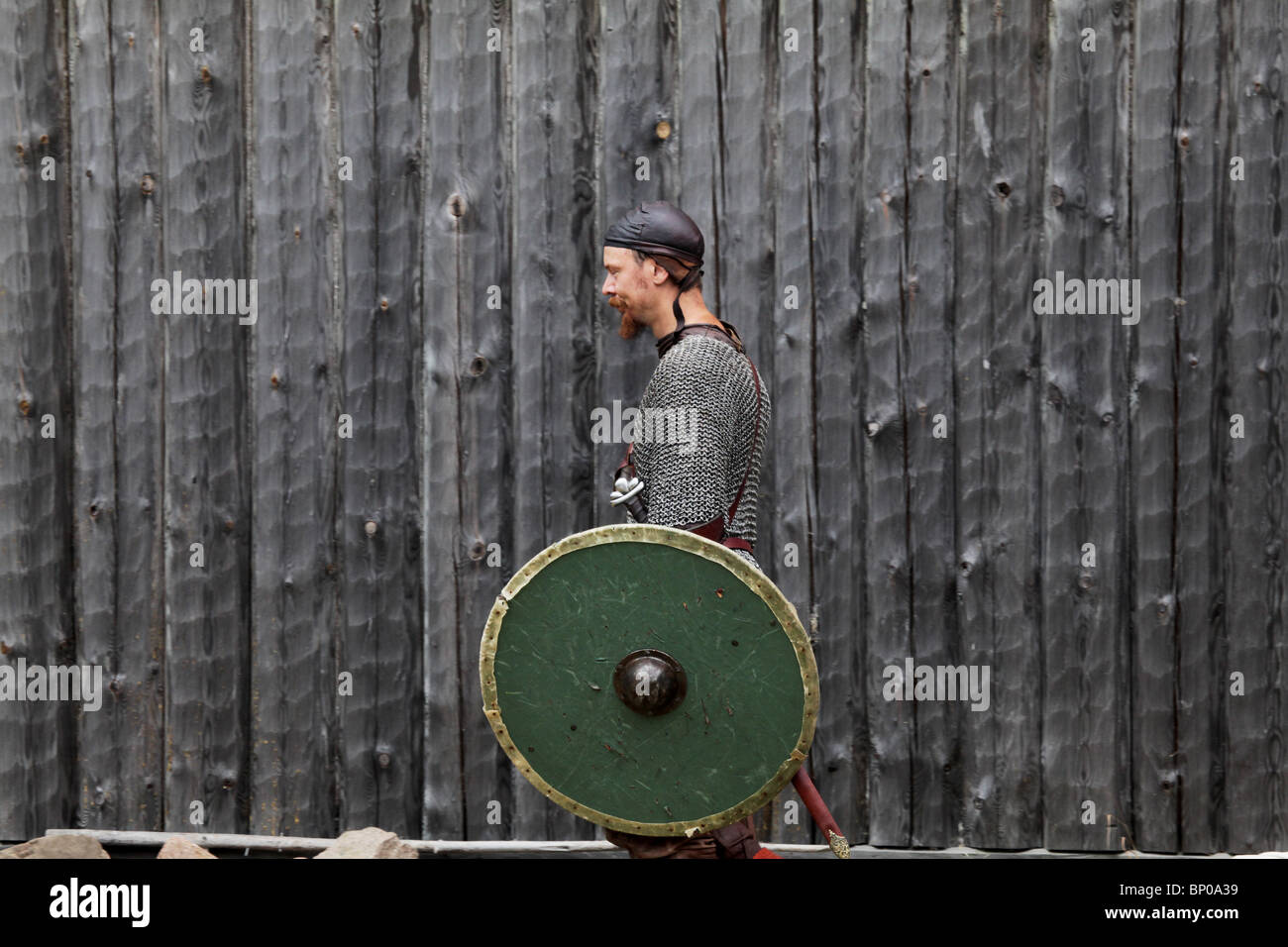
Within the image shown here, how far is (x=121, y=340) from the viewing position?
391 centimetres

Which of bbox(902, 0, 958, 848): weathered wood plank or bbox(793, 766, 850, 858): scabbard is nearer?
bbox(793, 766, 850, 858): scabbard

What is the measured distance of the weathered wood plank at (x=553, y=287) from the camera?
380cm

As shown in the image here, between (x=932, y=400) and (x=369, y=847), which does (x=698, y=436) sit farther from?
(x=369, y=847)

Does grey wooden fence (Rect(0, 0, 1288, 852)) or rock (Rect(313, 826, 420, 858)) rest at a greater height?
grey wooden fence (Rect(0, 0, 1288, 852))

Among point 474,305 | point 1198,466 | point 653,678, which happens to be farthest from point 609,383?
point 1198,466

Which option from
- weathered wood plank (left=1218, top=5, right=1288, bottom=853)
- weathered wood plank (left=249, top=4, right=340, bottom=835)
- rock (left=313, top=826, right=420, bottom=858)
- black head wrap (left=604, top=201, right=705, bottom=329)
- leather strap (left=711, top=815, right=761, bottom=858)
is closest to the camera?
leather strap (left=711, top=815, right=761, bottom=858)

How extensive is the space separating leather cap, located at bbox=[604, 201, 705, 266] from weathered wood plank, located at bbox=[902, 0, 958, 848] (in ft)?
3.91

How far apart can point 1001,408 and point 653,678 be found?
6.00 ft

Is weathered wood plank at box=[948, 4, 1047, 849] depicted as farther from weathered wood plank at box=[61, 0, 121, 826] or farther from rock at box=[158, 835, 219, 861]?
weathered wood plank at box=[61, 0, 121, 826]

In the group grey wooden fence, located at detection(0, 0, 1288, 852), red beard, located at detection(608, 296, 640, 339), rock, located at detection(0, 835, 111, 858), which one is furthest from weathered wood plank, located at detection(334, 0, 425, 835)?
red beard, located at detection(608, 296, 640, 339)

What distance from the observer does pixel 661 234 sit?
282 centimetres

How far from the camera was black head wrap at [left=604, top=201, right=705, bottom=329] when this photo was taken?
2.82m

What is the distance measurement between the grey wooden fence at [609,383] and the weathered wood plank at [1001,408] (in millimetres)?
13
